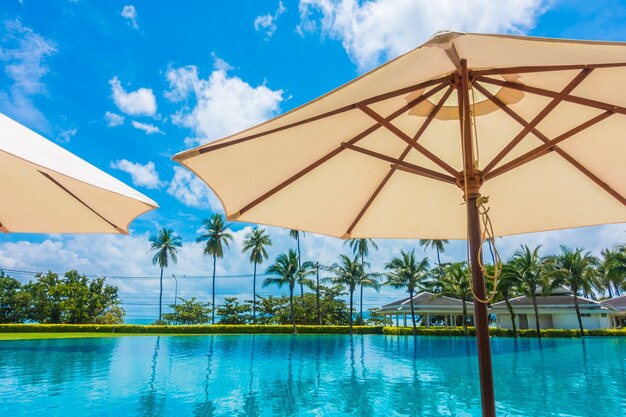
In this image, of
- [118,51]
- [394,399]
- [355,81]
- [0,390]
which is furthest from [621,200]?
[118,51]

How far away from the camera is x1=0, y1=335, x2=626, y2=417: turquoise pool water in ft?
26.8

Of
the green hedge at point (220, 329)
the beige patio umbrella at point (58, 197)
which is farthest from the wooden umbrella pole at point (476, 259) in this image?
the green hedge at point (220, 329)

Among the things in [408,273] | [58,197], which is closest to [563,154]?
[58,197]

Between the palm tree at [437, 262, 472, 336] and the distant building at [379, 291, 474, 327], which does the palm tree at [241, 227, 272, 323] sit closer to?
the distant building at [379, 291, 474, 327]

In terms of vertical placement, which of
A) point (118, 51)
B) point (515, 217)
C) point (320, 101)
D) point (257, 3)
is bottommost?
point (515, 217)

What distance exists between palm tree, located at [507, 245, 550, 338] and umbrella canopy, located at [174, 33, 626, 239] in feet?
97.5

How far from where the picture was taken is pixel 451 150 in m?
3.28

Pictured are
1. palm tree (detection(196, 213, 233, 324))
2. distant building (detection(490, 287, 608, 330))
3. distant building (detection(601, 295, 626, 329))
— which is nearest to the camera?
distant building (detection(490, 287, 608, 330))

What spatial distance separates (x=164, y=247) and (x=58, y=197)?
42743 mm

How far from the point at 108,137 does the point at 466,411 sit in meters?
50.1

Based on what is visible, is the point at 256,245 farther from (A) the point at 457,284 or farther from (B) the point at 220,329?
(A) the point at 457,284

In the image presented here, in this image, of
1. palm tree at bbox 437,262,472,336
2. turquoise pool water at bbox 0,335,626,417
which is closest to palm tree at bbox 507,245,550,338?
palm tree at bbox 437,262,472,336

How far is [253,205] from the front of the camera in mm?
2963

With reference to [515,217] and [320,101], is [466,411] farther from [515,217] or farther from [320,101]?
[320,101]
